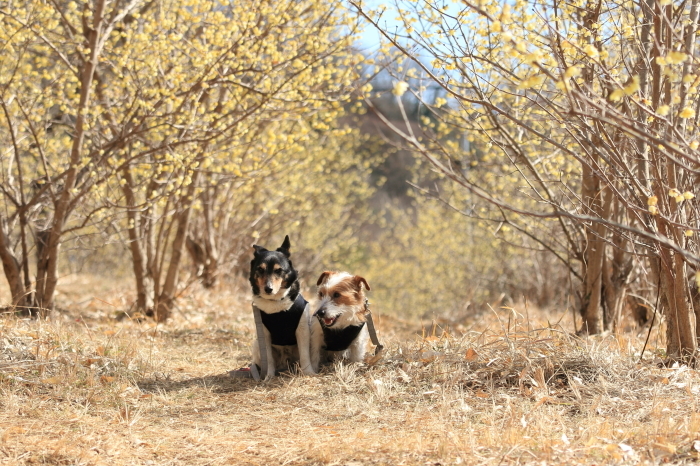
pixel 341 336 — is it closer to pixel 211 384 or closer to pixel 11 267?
pixel 211 384

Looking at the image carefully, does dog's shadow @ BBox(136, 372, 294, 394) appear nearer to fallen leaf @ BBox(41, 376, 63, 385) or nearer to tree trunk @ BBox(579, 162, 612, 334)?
fallen leaf @ BBox(41, 376, 63, 385)

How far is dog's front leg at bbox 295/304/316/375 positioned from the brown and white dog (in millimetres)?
69

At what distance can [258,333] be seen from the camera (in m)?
4.81

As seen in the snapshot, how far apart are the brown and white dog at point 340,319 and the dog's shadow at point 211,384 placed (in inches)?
14.1

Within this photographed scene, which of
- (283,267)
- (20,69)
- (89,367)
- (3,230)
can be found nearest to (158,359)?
(89,367)

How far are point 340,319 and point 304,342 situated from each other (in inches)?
13.1

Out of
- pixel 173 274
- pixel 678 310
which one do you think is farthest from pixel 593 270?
pixel 173 274

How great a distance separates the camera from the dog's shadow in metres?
4.54

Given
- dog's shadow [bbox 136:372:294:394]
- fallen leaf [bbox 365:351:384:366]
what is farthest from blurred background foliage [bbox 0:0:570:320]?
dog's shadow [bbox 136:372:294:394]

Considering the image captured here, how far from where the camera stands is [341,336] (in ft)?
15.7

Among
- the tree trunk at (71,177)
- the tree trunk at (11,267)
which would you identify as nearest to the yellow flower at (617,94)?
the tree trunk at (71,177)

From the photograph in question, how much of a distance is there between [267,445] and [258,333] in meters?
1.44

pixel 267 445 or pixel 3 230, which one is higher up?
pixel 3 230

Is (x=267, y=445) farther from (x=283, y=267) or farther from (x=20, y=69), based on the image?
(x=20, y=69)
